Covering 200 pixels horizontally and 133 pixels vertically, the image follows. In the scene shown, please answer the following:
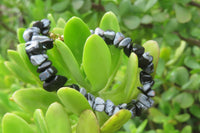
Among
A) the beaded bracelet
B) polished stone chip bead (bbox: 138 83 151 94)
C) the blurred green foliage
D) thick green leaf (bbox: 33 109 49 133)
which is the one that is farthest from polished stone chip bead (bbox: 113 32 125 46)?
the blurred green foliage

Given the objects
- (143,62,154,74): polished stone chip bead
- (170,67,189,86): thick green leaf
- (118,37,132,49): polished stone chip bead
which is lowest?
(170,67,189,86): thick green leaf

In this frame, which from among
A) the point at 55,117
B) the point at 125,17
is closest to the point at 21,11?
the point at 125,17

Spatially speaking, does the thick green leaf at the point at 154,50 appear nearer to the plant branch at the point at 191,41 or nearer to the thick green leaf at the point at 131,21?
the thick green leaf at the point at 131,21

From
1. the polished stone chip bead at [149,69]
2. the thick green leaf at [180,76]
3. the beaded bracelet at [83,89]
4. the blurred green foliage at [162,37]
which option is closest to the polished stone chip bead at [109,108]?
the beaded bracelet at [83,89]

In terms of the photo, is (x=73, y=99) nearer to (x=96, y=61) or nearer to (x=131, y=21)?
(x=96, y=61)

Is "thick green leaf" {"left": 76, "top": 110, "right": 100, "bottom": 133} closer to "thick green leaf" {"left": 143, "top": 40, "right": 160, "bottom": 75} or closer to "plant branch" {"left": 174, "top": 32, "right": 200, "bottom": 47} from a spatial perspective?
"thick green leaf" {"left": 143, "top": 40, "right": 160, "bottom": 75}

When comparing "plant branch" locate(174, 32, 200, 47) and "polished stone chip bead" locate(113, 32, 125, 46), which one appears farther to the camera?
"plant branch" locate(174, 32, 200, 47)

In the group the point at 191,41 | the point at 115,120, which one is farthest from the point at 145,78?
the point at 191,41
